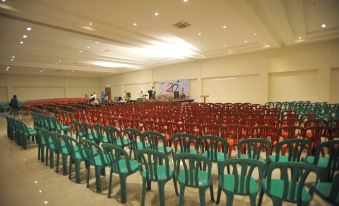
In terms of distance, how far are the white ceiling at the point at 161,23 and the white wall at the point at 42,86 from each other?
1036 cm

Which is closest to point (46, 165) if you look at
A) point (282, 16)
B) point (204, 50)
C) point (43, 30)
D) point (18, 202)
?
point (18, 202)

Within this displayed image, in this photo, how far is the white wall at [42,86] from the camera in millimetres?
19391

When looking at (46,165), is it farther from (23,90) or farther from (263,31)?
(23,90)

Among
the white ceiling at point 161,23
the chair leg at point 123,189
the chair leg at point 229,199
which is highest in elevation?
the white ceiling at point 161,23

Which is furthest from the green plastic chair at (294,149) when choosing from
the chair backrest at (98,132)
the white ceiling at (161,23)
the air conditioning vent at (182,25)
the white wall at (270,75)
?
the white wall at (270,75)

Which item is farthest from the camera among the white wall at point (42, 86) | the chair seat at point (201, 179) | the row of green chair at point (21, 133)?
the white wall at point (42, 86)

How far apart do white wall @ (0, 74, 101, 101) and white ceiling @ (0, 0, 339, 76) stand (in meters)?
10.4

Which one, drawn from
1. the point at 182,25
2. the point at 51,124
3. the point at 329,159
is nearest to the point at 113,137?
the point at 51,124

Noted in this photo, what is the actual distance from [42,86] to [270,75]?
24433mm

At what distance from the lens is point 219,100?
1588 centimetres

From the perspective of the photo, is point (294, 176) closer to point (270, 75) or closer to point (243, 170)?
point (243, 170)

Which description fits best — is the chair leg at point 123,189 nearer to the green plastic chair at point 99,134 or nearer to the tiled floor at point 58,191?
the tiled floor at point 58,191

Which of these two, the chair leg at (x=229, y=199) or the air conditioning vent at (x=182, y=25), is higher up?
the air conditioning vent at (x=182, y=25)

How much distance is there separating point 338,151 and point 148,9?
20.7 ft
